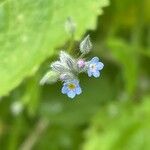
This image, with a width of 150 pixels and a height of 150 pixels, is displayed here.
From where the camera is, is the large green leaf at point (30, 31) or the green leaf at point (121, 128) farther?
the green leaf at point (121, 128)

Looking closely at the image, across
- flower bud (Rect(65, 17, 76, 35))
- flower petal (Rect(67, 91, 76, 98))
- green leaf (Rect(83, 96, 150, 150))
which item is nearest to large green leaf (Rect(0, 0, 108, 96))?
flower bud (Rect(65, 17, 76, 35))

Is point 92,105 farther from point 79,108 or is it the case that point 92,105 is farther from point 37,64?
point 37,64

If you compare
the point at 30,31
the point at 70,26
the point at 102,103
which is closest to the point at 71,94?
the point at 70,26

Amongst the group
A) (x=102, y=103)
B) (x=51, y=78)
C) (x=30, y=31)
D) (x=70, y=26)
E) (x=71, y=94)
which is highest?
(x=102, y=103)

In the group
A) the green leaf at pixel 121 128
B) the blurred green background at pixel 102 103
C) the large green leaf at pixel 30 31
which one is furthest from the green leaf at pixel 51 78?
the green leaf at pixel 121 128

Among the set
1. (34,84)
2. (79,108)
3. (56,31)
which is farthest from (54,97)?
(56,31)

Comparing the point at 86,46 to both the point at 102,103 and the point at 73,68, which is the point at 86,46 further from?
the point at 102,103

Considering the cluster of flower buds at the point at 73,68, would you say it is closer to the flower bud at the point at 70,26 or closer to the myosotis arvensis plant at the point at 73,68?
the myosotis arvensis plant at the point at 73,68
